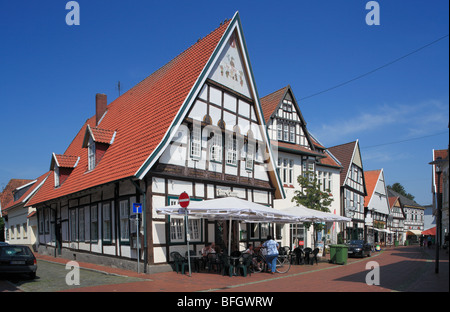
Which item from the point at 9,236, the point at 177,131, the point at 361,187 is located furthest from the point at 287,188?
the point at 9,236

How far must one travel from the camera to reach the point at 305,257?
21.0 m

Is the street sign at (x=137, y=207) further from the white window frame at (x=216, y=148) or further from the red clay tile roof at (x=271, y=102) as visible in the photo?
the red clay tile roof at (x=271, y=102)

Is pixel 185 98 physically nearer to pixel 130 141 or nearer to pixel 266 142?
pixel 130 141

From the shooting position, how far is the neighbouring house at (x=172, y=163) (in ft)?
53.5

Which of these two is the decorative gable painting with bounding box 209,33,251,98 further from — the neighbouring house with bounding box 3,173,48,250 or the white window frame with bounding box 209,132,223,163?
the neighbouring house with bounding box 3,173,48,250

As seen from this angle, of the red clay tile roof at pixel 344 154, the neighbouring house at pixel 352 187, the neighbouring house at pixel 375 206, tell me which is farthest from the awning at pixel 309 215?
→ the neighbouring house at pixel 375 206

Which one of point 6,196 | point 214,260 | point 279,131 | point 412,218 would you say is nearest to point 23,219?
point 6,196

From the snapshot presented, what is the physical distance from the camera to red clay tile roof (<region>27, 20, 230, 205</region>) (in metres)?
16.7

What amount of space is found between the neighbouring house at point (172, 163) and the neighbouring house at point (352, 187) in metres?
17.7

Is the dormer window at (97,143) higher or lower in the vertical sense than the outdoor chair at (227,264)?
higher

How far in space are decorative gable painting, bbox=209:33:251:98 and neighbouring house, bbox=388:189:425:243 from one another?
6656 cm

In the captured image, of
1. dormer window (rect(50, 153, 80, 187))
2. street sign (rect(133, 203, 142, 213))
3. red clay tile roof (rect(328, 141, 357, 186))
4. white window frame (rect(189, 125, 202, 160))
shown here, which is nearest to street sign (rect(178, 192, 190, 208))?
street sign (rect(133, 203, 142, 213))

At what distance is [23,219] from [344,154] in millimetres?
31651
